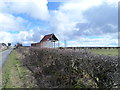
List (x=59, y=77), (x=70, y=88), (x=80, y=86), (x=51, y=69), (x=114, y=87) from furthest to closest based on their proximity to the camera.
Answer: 1. (x=51, y=69)
2. (x=59, y=77)
3. (x=70, y=88)
4. (x=80, y=86)
5. (x=114, y=87)

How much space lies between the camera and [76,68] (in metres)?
5.76

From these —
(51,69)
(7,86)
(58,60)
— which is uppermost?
(58,60)

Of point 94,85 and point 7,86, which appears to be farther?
point 7,86

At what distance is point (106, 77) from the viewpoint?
4.24 m

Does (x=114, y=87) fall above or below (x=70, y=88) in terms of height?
above

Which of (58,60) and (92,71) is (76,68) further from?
(58,60)

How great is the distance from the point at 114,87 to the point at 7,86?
4.95 meters

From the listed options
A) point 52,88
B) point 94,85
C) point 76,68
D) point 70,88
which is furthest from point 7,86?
point 94,85

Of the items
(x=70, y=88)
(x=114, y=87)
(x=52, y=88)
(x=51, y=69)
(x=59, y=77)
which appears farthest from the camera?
(x=51, y=69)

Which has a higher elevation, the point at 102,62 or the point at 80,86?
the point at 102,62

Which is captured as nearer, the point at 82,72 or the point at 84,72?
the point at 84,72

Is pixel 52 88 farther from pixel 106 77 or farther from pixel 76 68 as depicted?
pixel 106 77

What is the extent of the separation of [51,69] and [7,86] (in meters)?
2.35

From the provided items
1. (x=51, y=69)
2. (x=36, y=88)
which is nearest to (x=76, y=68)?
(x=36, y=88)
